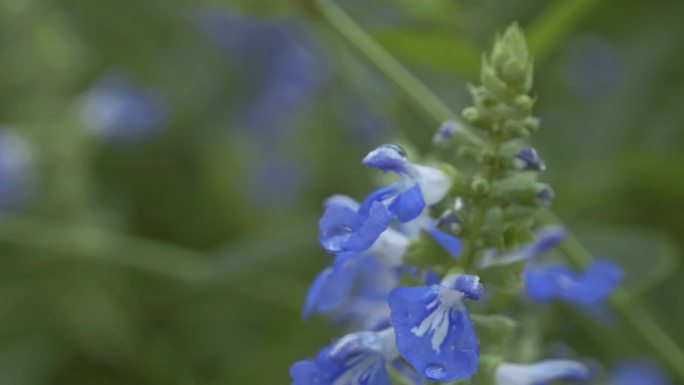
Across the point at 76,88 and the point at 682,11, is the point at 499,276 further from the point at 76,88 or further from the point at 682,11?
the point at 76,88

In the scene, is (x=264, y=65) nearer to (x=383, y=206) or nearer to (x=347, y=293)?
(x=347, y=293)

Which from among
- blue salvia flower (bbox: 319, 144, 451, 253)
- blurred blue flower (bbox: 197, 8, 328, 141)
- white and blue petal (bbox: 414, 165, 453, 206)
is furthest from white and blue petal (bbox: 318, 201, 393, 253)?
blurred blue flower (bbox: 197, 8, 328, 141)

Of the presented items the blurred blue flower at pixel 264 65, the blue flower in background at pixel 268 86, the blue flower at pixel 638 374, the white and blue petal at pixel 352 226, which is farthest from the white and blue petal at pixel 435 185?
the blurred blue flower at pixel 264 65

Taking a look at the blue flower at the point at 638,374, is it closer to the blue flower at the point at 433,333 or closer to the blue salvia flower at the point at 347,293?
the blue salvia flower at the point at 347,293

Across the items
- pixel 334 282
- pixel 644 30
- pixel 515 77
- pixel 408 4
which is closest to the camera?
pixel 515 77

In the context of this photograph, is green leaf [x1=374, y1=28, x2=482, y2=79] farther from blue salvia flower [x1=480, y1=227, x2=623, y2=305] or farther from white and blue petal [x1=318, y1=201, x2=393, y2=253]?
white and blue petal [x1=318, y1=201, x2=393, y2=253]

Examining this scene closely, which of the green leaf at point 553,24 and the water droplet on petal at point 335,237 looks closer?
the water droplet on petal at point 335,237

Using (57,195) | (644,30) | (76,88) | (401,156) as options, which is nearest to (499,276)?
(401,156)

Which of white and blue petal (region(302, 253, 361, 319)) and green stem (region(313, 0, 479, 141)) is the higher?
green stem (region(313, 0, 479, 141))
